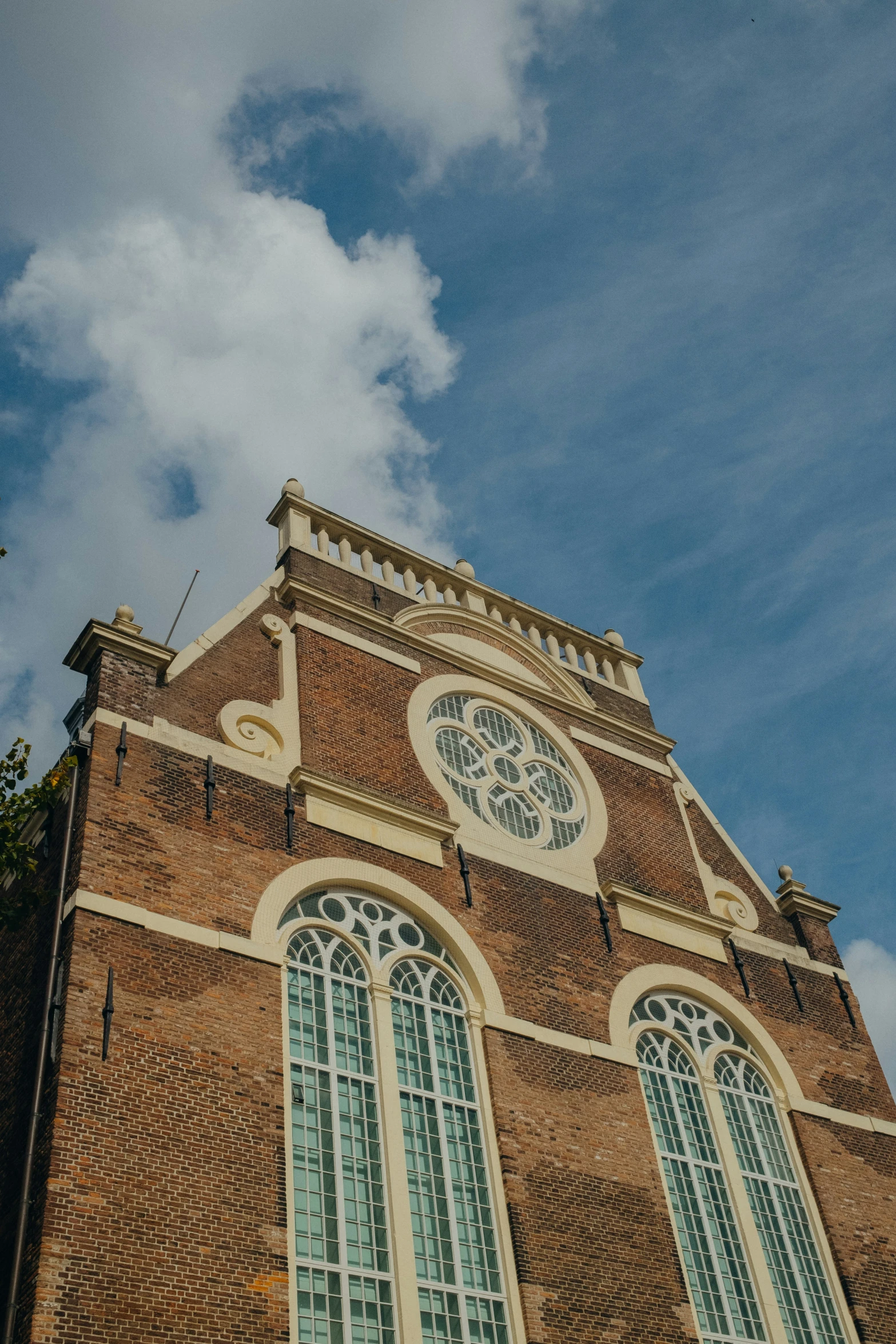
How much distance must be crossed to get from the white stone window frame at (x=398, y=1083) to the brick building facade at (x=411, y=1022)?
0.13 ft

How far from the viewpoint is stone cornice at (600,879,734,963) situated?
20000 millimetres

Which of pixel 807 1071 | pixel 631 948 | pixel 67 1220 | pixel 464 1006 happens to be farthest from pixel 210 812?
pixel 807 1071

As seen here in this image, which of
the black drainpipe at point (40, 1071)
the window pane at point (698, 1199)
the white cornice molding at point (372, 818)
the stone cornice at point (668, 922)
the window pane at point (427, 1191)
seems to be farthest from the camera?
the stone cornice at point (668, 922)

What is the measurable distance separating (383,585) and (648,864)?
6.35 meters

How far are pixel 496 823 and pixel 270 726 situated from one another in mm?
3844

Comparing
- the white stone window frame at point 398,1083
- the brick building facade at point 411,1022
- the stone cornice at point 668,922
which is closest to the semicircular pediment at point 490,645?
the brick building facade at point 411,1022

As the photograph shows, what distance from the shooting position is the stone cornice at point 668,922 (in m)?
20.0

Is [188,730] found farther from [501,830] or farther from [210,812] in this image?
[501,830]

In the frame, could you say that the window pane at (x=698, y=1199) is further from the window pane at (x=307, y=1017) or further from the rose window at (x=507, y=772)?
the window pane at (x=307, y=1017)

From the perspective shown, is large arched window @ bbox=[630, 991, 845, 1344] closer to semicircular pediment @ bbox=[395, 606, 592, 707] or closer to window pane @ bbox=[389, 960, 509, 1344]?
window pane @ bbox=[389, 960, 509, 1344]

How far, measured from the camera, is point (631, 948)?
19.6 meters

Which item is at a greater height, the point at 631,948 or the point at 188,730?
the point at 188,730

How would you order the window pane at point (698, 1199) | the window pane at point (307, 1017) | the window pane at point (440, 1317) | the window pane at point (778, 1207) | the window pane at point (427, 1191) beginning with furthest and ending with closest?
the window pane at point (778, 1207)
the window pane at point (698, 1199)
the window pane at point (307, 1017)
the window pane at point (427, 1191)
the window pane at point (440, 1317)

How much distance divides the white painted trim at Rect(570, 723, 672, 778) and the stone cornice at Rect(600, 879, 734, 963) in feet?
10.6
